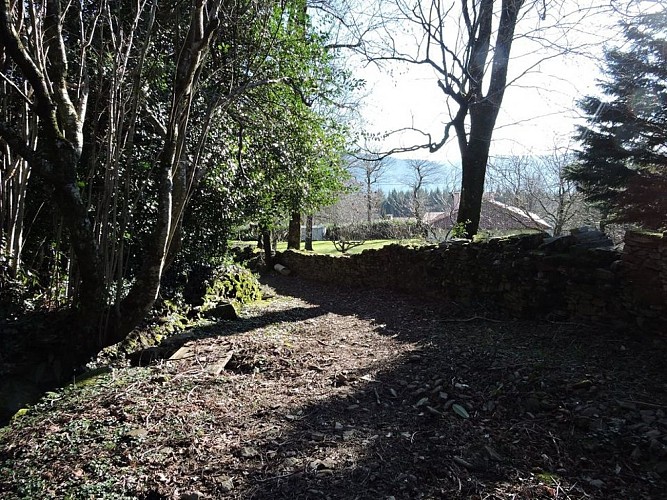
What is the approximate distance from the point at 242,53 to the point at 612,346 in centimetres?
655

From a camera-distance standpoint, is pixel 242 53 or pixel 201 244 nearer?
pixel 242 53

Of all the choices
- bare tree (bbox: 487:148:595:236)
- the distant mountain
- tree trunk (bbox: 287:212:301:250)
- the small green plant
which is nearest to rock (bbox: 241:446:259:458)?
the small green plant

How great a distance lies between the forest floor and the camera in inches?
83.1

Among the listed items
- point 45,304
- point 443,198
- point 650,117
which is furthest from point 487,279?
point 443,198

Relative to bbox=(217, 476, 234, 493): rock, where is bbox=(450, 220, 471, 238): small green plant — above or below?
above

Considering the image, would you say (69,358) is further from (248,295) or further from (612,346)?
(612,346)

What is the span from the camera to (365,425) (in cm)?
278

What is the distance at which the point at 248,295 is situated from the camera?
8.45m

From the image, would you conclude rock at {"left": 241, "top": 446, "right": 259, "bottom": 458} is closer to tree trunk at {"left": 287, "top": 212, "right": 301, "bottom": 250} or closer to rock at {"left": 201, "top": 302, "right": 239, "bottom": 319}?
rock at {"left": 201, "top": 302, "right": 239, "bottom": 319}

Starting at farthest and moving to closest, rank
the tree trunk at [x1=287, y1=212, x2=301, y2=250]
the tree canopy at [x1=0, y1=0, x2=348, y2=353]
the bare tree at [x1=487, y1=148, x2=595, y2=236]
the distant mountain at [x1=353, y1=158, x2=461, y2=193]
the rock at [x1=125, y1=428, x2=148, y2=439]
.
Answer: the distant mountain at [x1=353, y1=158, x2=461, y2=193] < the bare tree at [x1=487, y1=148, x2=595, y2=236] < the tree trunk at [x1=287, y1=212, x2=301, y2=250] < the tree canopy at [x1=0, y1=0, x2=348, y2=353] < the rock at [x1=125, y1=428, x2=148, y2=439]

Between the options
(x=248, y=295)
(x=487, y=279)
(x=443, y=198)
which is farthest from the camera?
(x=443, y=198)

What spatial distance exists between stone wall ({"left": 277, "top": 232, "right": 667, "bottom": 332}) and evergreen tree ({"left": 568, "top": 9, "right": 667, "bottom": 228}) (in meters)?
7.50

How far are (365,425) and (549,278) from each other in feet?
10.9

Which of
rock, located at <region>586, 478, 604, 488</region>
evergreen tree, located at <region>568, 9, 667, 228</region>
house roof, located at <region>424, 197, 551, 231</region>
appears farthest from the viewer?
house roof, located at <region>424, 197, 551, 231</region>
